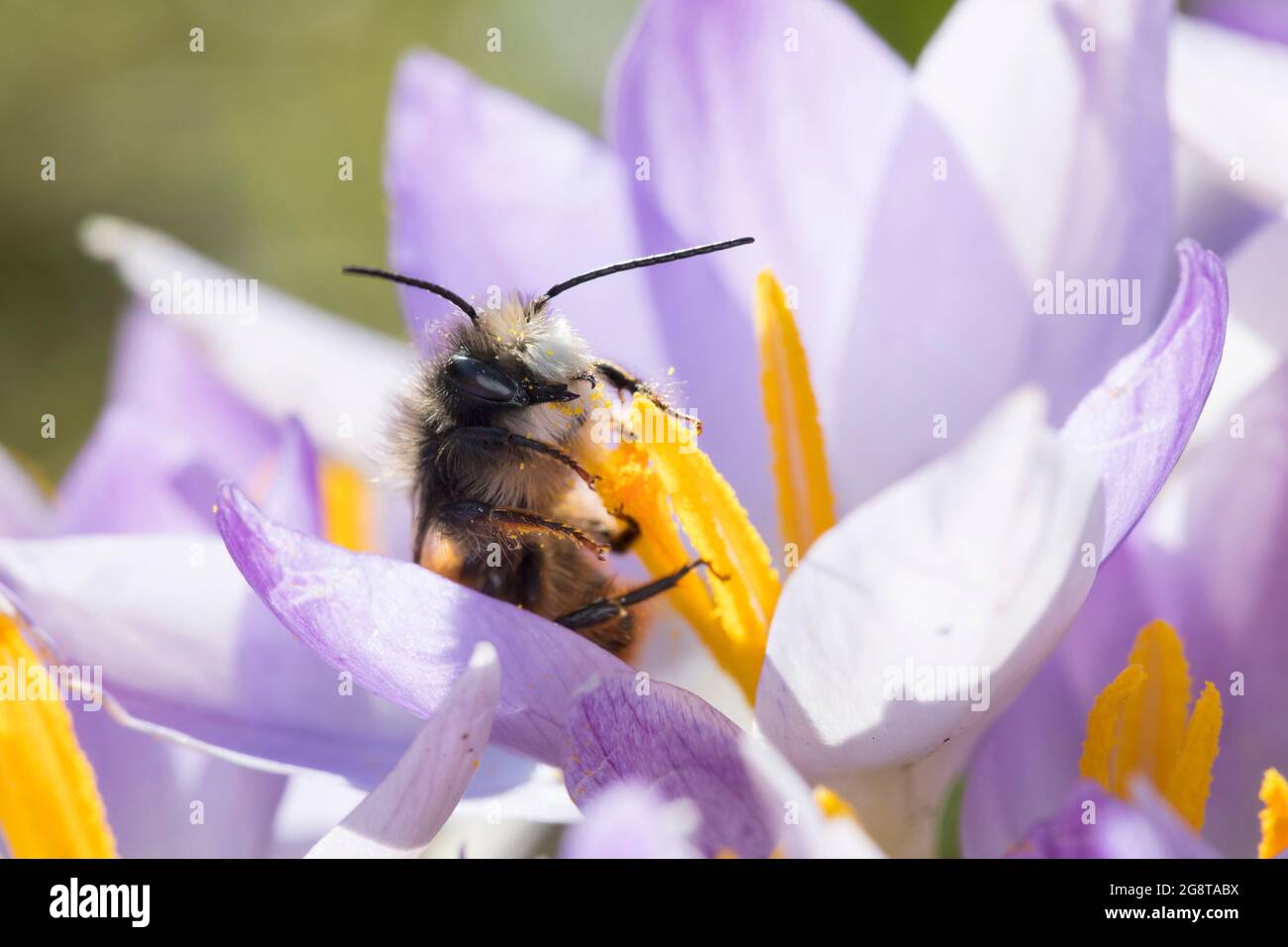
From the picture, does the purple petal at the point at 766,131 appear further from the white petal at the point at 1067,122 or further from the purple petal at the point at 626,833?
the purple petal at the point at 626,833

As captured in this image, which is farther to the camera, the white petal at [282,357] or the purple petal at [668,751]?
the white petal at [282,357]

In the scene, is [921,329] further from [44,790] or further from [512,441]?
[44,790]

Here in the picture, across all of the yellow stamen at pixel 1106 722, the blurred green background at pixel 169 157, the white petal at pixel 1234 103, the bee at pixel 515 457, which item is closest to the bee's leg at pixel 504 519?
the bee at pixel 515 457

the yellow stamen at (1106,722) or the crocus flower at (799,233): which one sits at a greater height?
the crocus flower at (799,233)

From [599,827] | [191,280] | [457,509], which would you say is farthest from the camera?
[191,280]

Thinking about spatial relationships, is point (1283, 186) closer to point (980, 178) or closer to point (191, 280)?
point (980, 178)

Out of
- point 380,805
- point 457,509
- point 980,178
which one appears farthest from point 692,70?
point 380,805
